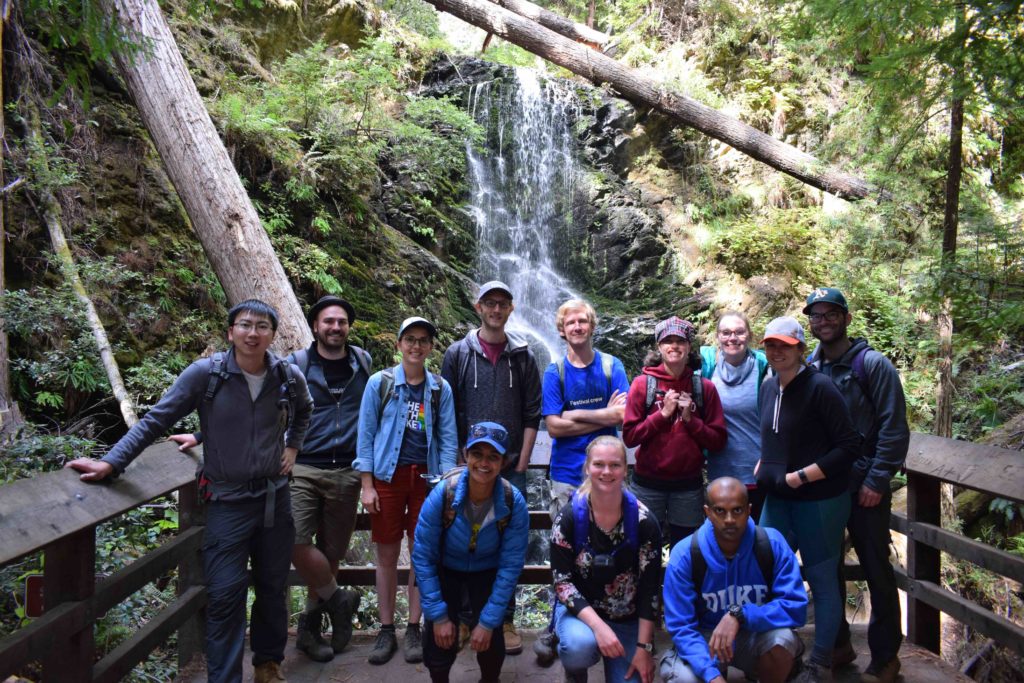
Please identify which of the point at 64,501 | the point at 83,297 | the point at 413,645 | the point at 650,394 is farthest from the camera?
the point at 83,297

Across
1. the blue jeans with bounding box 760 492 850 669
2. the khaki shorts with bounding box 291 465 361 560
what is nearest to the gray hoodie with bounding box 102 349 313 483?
the khaki shorts with bounding box 291 465 361 560

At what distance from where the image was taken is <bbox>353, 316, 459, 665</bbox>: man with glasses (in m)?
3.59

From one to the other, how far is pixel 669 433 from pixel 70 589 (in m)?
2.71

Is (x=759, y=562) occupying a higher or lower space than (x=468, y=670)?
higher

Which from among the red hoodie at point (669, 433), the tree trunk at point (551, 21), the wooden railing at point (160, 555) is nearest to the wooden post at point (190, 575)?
the wooden railing at point (160, 555)

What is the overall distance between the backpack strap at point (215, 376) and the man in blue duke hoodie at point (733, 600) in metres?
2.21

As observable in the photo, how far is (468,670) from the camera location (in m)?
3.56

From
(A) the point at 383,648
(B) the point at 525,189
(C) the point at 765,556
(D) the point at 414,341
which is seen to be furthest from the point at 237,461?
(B) the point at 525,189

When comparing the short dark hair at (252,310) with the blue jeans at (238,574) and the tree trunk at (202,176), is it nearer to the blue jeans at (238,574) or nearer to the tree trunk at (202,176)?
the blue jeans at (238,574)

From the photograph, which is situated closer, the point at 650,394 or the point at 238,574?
the point at 238,574

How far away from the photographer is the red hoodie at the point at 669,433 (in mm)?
3371

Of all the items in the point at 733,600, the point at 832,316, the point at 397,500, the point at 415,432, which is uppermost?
the point at 832,316

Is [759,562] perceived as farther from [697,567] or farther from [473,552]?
[473,552]

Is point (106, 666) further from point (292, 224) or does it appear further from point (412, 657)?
point (292, 224)
